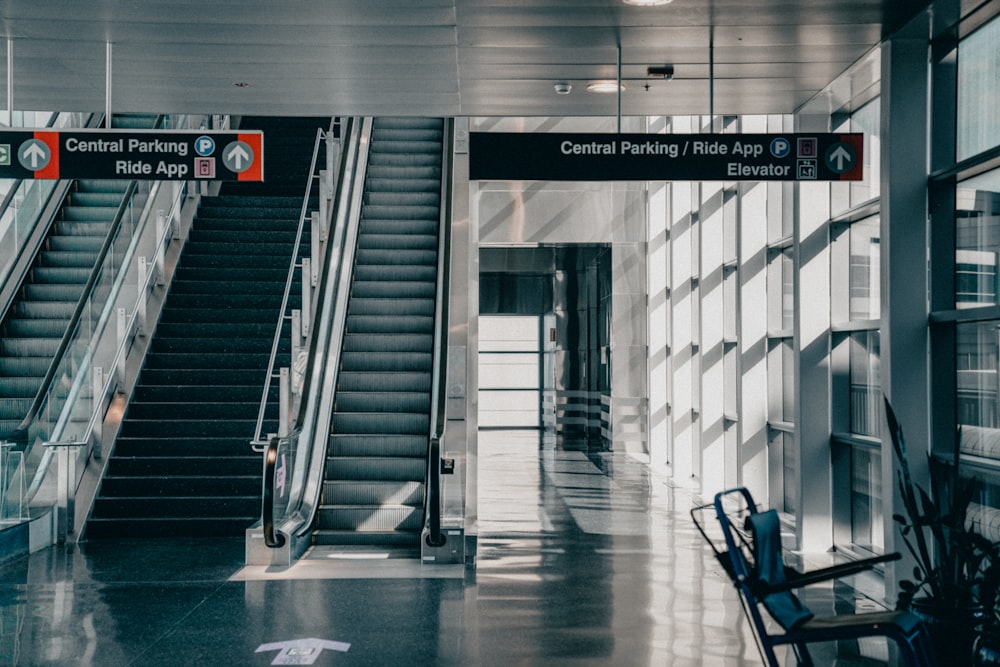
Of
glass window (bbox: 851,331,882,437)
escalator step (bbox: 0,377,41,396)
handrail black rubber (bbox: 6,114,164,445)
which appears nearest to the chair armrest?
glass window (bbox: 851,331,882,437)

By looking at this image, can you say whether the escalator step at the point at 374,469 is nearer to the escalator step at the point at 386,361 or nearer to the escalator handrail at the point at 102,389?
the escalator step at the point at 386,361

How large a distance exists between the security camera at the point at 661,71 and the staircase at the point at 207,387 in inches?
217

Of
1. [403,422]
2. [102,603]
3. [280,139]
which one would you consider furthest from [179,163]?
[280,139]

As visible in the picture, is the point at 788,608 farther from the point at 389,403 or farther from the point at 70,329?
the point at 70,329

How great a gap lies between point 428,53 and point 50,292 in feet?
22.0

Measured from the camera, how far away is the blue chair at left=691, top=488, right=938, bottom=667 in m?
4.39

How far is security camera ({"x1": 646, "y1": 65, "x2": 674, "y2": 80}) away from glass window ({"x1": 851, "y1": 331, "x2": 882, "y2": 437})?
2.71 metres

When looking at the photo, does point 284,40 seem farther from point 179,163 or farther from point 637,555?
point 637,555

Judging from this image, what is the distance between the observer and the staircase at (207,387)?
397 inches

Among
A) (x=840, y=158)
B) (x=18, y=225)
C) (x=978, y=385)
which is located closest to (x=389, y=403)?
(x=18, y=225)

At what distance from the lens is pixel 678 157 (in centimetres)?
727

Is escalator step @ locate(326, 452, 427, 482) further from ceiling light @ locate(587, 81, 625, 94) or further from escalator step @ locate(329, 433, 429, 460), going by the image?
ceiling light @ locate(587, 81, 625, 94)

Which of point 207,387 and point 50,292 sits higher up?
point 50,292

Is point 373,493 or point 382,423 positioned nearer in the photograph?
point 373,493
